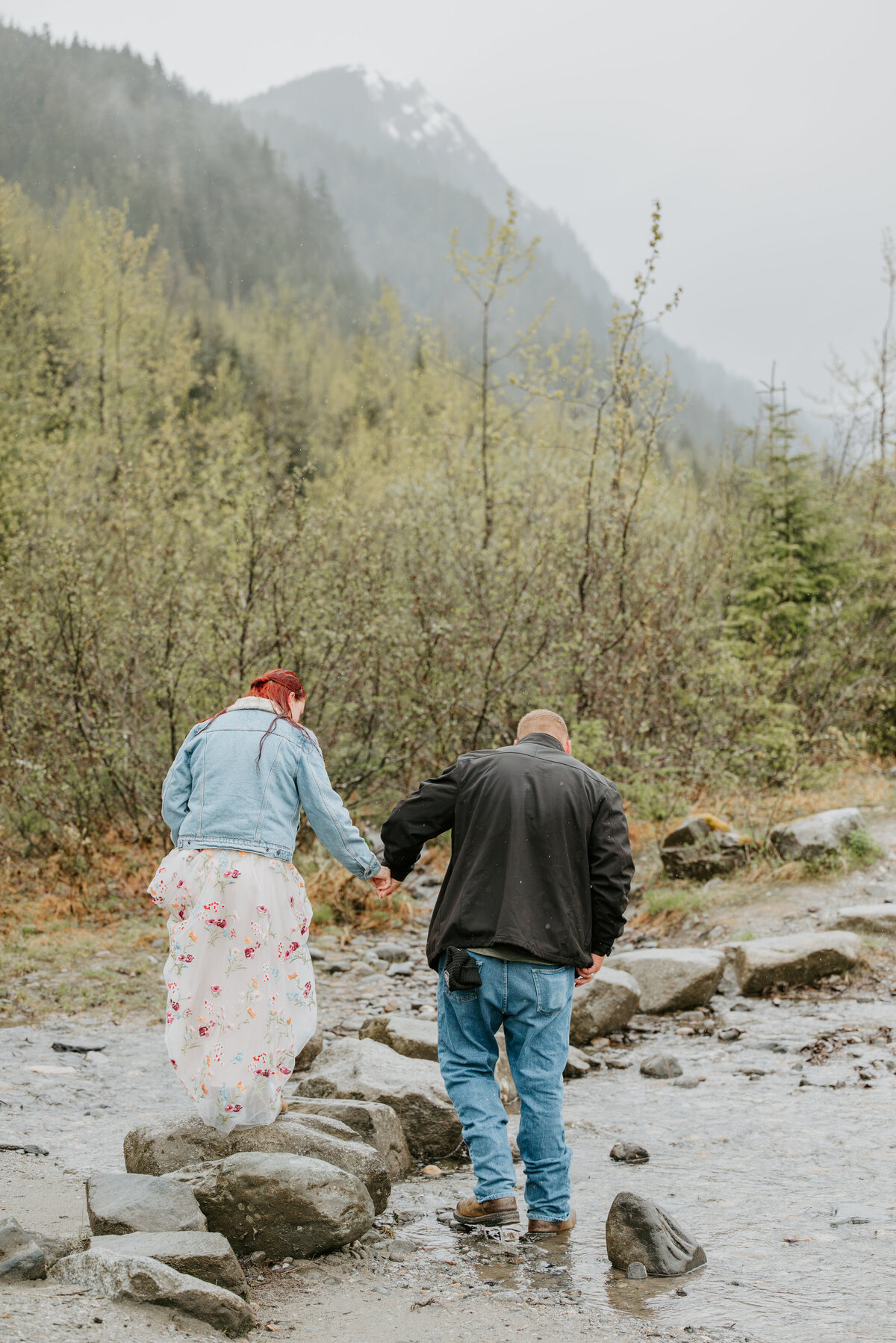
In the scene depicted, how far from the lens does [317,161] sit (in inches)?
7466

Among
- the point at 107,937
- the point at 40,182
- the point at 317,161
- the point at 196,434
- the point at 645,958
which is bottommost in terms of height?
the point at 107,937

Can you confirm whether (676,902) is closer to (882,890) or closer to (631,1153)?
(882,890)

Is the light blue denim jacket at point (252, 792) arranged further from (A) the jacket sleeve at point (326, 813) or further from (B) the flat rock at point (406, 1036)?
(B) the flat rock at point (406, 1036)

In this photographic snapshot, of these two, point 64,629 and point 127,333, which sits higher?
point 127,333

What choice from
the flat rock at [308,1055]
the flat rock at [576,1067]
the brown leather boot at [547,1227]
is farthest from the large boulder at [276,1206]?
the flat rock at [576,1067]

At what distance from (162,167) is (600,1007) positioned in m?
94.5

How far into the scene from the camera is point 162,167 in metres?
87.1

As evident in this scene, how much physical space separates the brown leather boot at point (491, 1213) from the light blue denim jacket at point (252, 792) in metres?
1.33

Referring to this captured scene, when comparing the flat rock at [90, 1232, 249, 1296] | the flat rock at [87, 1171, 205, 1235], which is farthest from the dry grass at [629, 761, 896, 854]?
the flat rock at [90, 1232, 249, 1296]

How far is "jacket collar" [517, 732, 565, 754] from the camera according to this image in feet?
14.0

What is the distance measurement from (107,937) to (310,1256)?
18.0 ft

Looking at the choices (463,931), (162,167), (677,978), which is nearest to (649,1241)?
(463,931)

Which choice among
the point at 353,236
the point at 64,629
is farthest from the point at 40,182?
the point at 353,236

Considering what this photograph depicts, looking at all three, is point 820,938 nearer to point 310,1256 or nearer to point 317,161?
point 310,1256
